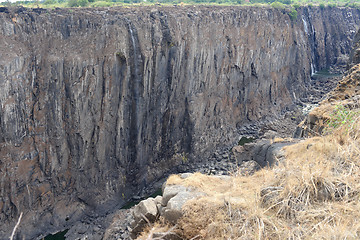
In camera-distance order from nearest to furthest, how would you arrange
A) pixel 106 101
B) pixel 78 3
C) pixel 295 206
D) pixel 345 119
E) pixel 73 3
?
1. pixel 295 206
2. pixel 345 119
3. pixel 106 101
4. pixel 73 3
5. pixel 78 3

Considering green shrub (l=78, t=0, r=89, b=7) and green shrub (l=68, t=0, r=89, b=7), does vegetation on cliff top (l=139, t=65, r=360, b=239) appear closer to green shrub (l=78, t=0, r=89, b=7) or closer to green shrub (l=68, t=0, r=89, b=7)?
green shrub (l=78, t=0, r=89, b=7)

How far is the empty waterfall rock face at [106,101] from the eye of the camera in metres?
16.7

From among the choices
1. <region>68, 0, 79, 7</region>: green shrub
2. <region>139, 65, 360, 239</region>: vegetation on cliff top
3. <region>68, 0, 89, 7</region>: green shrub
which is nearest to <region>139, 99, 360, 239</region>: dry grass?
<region>139, 65, 360, 239</region>: vegetation on cliff top

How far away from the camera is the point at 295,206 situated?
6.14 m

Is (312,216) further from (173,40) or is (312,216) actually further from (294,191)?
(173,40)

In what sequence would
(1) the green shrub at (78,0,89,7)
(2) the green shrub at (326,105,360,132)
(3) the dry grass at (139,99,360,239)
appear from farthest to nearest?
(1) the green shrub at (78,0,89,7) → (2) the green shrub at (326,105,360,132) → (3) the dry grass at (139,99,360,239)

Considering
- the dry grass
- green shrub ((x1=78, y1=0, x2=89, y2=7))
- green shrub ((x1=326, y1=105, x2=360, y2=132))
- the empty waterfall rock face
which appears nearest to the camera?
the dry grass

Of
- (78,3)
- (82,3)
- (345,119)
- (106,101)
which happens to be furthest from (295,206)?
(78,3)

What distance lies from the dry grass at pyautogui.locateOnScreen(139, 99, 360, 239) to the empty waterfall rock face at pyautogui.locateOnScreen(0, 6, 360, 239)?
1259 cm

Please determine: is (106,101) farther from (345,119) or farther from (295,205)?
(295,205)

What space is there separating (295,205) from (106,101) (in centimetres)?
1544

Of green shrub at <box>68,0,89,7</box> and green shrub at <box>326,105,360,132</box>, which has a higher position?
green shrub at <box>68,0,89,7</box>

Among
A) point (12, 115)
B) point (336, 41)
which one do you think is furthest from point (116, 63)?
point (336, 41)

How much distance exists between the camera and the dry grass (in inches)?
218
